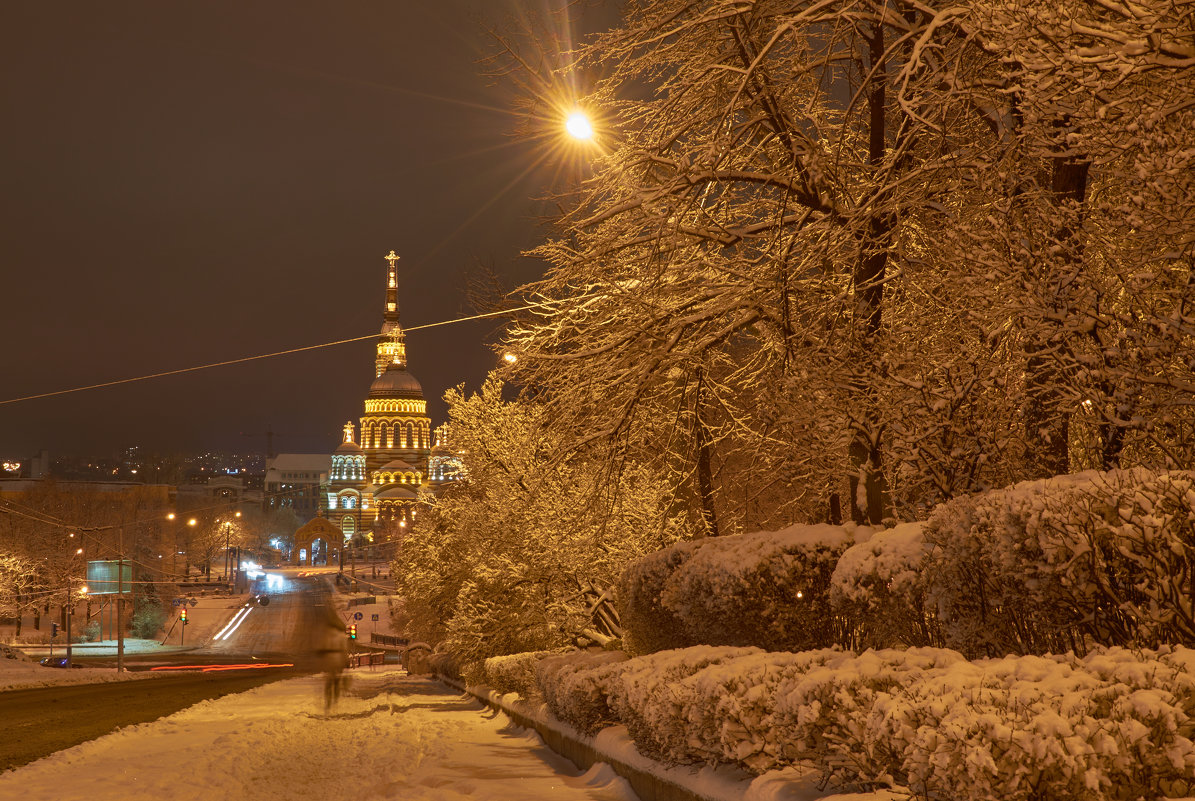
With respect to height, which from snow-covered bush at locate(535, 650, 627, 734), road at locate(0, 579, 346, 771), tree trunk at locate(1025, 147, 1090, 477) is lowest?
road at locate(0, 579, 346, 771)

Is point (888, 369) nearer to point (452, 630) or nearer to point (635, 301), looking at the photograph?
point (635, 301)

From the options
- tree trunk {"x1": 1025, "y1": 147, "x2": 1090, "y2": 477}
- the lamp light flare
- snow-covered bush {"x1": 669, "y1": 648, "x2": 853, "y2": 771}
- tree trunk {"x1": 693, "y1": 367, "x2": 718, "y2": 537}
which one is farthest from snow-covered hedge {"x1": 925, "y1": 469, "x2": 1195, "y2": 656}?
the lamp light flare

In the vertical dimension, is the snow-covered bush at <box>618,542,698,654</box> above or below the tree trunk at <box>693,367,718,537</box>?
below

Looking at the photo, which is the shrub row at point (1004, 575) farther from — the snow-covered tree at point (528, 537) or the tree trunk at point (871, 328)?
the snow-covered tree at point (528, 537)

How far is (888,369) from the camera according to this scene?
8719mm

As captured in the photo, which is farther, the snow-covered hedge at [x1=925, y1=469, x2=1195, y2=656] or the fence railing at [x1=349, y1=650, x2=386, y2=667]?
the fence railing at [x1=349, y1=650, x2=386, y2=667]

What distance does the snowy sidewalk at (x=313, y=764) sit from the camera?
31.9 ft

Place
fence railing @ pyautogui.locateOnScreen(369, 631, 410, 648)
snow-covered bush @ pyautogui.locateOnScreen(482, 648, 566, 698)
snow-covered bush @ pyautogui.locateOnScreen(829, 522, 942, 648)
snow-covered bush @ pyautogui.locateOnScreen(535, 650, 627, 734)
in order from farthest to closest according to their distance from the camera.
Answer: fence railing @ pyautogui.locateOnScreen(369, 631, 410, 648) < snow-covered bush @ pyautogui.locateOnScreen(482, 648, 566, 698) < snow-covered bush @ pyautogui.locateOnScreen(535, 650, 627, 734) < snow-covered bush @ pyautogui.locateOnScreen(829, 522, 942, 648)

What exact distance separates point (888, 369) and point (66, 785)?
8.45 meters

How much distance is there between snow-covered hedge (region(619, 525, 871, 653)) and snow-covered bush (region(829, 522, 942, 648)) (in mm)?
1314

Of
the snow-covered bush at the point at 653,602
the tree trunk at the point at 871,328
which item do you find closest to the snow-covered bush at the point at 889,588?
the tree trunk at the point at 871,328

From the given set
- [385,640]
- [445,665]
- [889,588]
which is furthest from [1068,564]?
[385,640]

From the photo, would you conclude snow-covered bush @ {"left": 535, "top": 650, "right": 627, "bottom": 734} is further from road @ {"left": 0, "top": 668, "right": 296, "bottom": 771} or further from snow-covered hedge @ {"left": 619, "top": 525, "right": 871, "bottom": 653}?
road @ {"left": 0, "top": 668, "right": 296, "bottom": 771}

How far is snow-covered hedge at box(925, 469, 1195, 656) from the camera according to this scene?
507 centimetres
